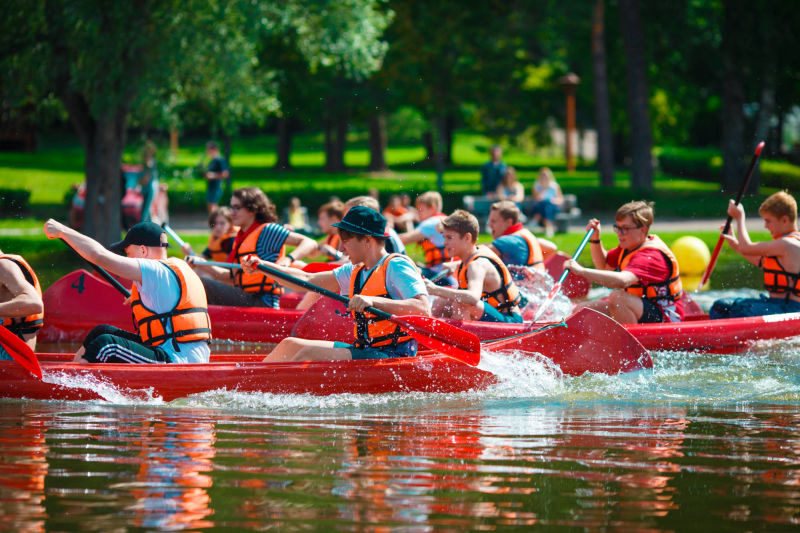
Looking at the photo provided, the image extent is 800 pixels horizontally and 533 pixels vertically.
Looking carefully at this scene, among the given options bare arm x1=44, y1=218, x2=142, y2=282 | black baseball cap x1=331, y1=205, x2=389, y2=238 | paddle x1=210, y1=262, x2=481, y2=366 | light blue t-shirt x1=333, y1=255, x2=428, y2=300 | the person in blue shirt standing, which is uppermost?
the person in blue shirt standing

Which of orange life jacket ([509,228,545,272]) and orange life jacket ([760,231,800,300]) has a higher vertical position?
orange life jacket ([509,228,545,272])

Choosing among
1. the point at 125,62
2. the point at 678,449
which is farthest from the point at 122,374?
the point at 125,62

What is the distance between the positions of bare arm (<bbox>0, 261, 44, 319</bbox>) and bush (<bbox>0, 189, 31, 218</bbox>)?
52.8 feet

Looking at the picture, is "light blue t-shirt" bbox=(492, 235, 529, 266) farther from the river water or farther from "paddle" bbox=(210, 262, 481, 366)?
"paddle" bbox=(210, 262, 481, 366)

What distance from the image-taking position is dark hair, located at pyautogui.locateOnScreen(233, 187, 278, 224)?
9367 mm

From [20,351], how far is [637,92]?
714 inches

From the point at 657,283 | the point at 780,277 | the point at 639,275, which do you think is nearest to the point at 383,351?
the point at 639,275

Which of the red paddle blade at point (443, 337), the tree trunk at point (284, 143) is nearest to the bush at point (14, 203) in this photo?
the tree trunk at point (284, 143)

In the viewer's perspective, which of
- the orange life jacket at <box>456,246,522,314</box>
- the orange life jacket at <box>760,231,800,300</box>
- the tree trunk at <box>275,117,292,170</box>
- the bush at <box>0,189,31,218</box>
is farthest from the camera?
the tree trunk at <box>275,117,292,170</box>

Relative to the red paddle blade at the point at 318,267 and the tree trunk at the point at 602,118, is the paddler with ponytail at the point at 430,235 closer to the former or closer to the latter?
the red paddle blade at the point at 318,267

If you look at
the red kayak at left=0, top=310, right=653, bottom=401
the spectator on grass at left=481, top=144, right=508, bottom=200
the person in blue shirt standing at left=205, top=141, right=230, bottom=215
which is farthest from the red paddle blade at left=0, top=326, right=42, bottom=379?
the spectator on grass at left=481, top=144, right=508, bottom=200

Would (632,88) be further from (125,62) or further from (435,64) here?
(125,62)

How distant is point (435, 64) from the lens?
2748 cm

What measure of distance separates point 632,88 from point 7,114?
1259 centimetres
